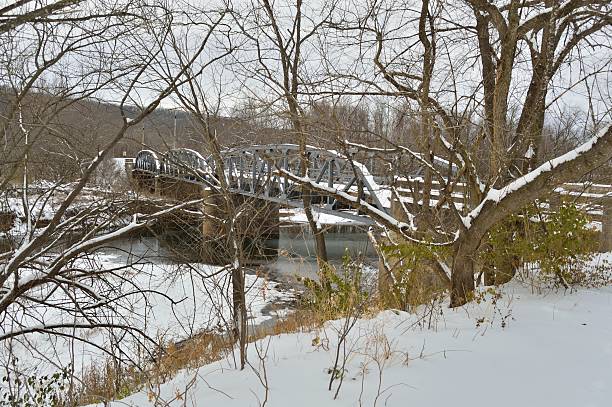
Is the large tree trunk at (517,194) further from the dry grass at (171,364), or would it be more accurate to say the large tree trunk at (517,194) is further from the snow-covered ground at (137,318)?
the snow-covered ground at (137,318)

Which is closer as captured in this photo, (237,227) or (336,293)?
(237,227)

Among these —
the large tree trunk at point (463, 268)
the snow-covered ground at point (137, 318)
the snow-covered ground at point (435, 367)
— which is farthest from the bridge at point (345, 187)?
the snow-covered ground at point (435, 367)

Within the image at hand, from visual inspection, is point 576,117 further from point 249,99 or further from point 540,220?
point 249,99

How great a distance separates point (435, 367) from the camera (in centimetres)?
368

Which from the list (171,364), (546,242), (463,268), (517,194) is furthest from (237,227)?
(546,242)

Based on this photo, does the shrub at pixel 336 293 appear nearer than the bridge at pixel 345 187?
Yes

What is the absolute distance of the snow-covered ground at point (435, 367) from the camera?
3176 millimetres

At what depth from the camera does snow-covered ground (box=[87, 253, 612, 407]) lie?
318 centimetres

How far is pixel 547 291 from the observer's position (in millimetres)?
6488

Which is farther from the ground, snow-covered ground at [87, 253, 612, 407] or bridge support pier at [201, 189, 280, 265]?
Answer: bridge support pier at [201, 189, 280, 265]

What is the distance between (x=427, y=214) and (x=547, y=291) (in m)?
1.85

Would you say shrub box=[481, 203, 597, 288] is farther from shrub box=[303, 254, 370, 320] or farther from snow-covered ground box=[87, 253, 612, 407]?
shrub box=[303, 254, 370, 320]

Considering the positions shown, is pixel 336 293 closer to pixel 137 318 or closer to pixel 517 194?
pixel 517 194

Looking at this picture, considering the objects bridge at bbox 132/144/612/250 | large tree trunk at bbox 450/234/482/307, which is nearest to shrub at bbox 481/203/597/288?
bridge at bbox 132/144/612/250
